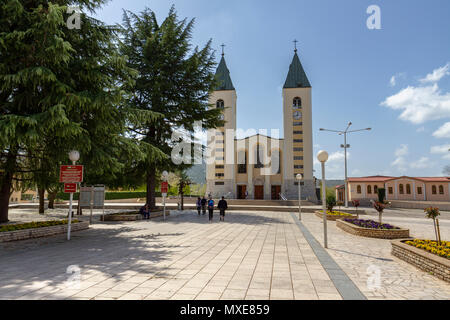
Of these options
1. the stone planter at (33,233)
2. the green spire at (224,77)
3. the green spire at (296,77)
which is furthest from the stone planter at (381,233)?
the green spire at (224,77)

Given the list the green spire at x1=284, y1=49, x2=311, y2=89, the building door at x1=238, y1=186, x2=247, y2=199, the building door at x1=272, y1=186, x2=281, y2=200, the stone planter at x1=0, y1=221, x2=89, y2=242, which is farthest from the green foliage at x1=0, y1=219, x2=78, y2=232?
the green spire at x1=284, y1=49, x2=311, y2=89

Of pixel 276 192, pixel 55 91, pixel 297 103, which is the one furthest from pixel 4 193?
pixel 297 103

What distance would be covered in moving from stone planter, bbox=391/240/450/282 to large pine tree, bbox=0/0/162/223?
1065 centimetres

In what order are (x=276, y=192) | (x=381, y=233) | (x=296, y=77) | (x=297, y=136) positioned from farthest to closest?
(x=296, y=77)
(x=276, y=192)
(x=297, y=136)
(x=381, y=233)

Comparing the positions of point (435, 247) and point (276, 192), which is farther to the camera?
point (276, 192)

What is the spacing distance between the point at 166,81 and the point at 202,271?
61.8 feet

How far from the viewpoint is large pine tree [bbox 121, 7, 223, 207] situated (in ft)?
67.8

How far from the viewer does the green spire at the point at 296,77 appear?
46.1 metres

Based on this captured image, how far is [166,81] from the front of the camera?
21578 millimetres

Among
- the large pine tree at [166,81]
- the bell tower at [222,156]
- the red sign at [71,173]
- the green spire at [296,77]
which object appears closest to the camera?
the red sign at [71,173]

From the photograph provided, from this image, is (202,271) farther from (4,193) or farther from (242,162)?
(242,162)

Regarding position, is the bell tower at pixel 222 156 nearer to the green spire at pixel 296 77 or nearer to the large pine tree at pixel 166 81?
the green spire at pixel 296 77
